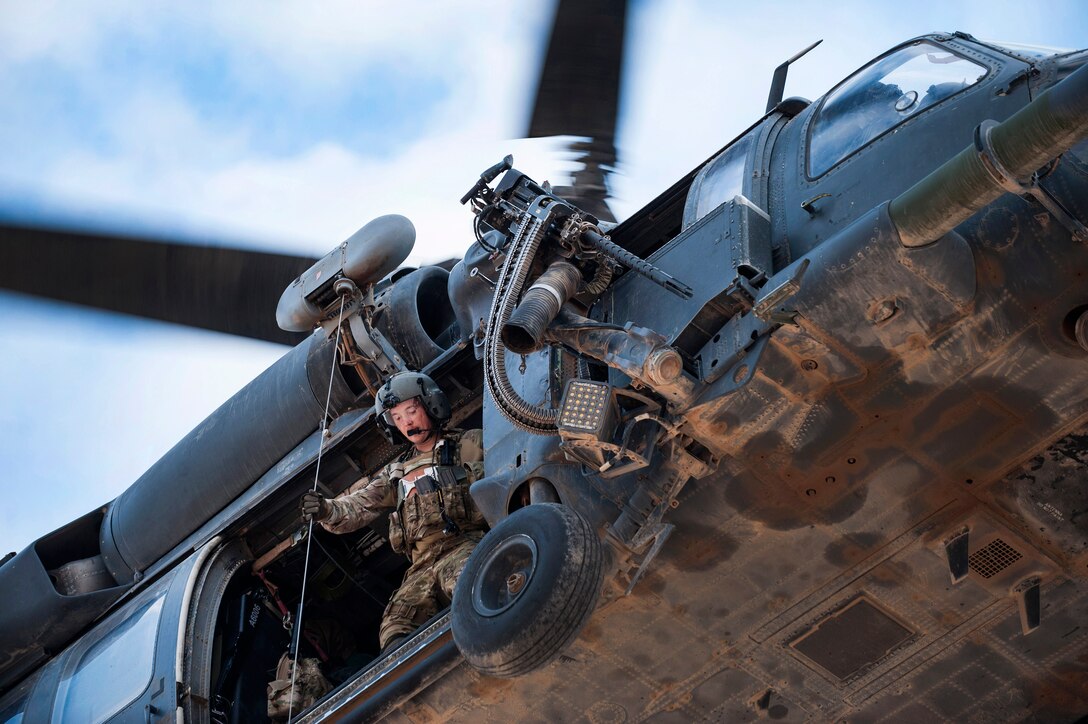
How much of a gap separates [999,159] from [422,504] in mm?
3887

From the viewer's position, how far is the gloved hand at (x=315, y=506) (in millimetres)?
7238

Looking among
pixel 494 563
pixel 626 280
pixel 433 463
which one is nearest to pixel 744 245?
pixel 626 280

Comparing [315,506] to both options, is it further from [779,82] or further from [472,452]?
[779,82]

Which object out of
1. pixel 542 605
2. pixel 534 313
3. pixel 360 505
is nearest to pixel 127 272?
pixel 360 505

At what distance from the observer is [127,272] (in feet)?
25.1

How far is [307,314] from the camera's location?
7.63 metres

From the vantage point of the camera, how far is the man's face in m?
7.31

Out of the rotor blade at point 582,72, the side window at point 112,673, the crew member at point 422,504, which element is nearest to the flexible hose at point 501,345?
the rotor blade at point 582,72

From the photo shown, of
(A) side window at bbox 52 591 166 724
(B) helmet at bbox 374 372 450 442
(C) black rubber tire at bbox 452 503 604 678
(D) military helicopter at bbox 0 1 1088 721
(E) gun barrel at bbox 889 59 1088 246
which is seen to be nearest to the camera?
(E) gun barrel at bbox 889 59 1088 246

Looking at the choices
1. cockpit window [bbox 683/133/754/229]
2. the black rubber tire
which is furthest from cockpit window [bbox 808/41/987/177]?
the black rubber tire

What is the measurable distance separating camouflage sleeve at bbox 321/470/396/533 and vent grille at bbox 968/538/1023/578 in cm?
353

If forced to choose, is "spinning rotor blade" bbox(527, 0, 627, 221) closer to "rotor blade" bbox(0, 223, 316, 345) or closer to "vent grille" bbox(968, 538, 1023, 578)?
"rotor blade" bbox(0, 223, 316, 345)

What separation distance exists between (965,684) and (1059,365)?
5.38ft

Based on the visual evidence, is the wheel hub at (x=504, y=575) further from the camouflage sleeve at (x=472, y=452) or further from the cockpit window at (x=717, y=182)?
the camouflage sleeve at (x=472, y=452)
